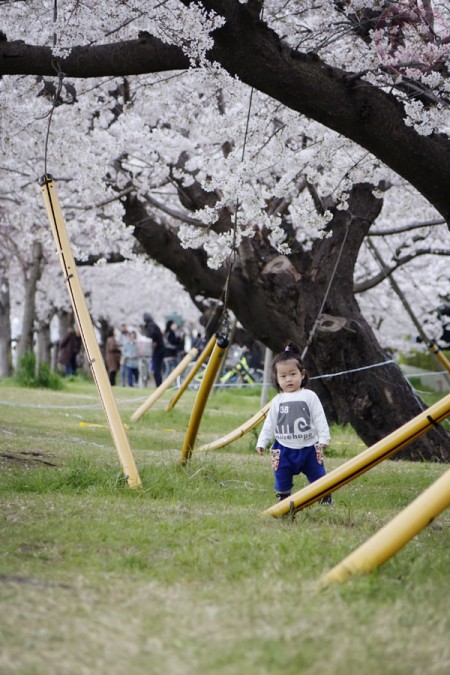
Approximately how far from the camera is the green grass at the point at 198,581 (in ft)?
9.14

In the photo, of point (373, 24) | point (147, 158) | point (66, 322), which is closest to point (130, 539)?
point (373, 24)

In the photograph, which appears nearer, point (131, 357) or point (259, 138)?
point (259, 138)

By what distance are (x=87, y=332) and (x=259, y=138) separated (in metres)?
3.70

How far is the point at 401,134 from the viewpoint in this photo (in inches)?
238

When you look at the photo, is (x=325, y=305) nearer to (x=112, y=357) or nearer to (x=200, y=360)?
A: (x=200, y=360)

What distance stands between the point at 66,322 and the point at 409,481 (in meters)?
30.5

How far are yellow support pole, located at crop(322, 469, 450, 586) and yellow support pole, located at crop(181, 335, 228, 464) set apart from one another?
11.8 ft

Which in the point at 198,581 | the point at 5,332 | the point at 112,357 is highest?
the point at 5,332

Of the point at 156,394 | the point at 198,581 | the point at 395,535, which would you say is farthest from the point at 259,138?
the point at 395,535

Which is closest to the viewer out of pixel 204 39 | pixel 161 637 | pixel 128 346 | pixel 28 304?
pixel 161 637

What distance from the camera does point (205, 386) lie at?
723 centimetres

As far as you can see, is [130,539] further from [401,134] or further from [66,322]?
[66,322]

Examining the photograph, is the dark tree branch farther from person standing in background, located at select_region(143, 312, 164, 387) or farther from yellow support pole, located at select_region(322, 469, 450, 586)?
person standing in background, located at select_region(143, 312, 164, 387)

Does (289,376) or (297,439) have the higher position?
(289,376)
